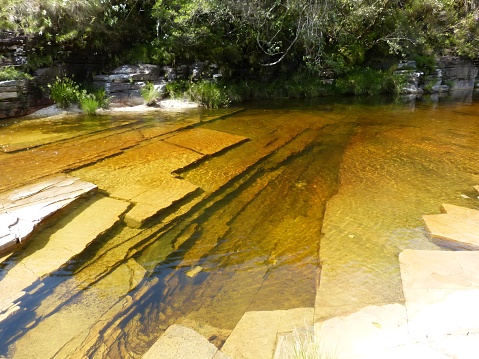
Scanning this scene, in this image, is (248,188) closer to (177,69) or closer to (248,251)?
(248,251)

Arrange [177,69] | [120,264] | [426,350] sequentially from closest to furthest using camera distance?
1. [426,350]
2. [120,264]
3. [177,69]

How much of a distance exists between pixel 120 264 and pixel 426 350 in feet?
7.92

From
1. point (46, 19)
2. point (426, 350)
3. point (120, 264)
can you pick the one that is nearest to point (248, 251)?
point (120, 264)

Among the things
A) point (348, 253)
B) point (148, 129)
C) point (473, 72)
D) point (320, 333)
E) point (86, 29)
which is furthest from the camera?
point (473, 72)

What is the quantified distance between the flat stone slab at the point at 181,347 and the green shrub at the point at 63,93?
333 inches

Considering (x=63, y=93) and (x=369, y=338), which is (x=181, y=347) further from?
(x=63, y=93)

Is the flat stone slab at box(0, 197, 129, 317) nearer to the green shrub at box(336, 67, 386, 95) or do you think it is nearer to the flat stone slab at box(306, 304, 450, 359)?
the flat stone slab at box(306, 304, 450, 359)

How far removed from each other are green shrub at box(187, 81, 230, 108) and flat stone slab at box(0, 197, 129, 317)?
7.18 metres

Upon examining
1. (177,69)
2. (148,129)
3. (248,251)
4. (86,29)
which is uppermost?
(86,29)

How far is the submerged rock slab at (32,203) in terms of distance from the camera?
314 cm

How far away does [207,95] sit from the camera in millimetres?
10633

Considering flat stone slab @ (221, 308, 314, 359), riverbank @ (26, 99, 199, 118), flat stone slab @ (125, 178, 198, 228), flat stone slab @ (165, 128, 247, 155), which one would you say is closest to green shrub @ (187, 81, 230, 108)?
riverbank @ (26, 99, 199, 118)

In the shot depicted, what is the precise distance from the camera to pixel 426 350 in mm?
1892

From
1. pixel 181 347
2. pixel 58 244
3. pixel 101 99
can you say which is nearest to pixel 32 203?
pixel 58 244
